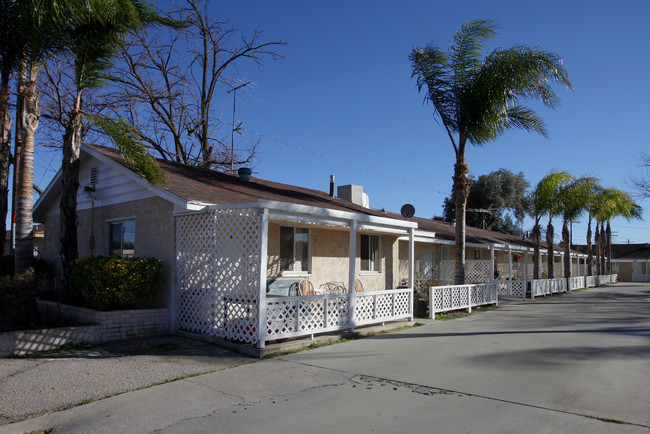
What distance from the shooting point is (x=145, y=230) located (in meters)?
10.9

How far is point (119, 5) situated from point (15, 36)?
2.04 meters

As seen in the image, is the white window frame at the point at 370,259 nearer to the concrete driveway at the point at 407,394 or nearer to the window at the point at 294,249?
the window at the point at 294,249

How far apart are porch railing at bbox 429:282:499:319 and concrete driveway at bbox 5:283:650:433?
405cm

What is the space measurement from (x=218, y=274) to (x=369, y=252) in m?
7.45

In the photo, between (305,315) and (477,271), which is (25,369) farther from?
(477,271)

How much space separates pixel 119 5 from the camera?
9562 mm

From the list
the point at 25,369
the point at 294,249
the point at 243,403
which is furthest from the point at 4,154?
the point at 243,403

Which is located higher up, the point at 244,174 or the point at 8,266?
the point at 244,174

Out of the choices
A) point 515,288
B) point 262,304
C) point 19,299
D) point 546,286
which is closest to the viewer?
point 262,304

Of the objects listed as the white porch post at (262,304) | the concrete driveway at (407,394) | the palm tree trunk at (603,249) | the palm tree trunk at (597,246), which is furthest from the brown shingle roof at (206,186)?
the palm tree trunk at (603,249)

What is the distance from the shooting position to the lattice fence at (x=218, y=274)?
872 centimetres

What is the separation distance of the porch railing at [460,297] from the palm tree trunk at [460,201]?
1.67 feet

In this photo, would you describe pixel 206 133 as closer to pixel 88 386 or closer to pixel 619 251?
pixel 88 386

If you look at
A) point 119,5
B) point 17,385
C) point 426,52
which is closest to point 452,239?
point 426,52
